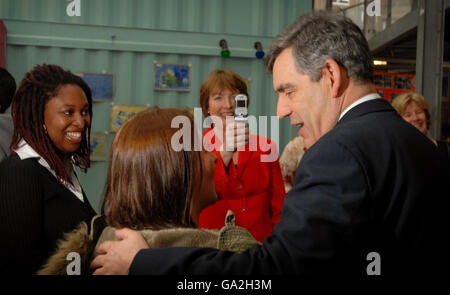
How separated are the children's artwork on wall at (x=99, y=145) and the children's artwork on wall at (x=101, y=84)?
273mm

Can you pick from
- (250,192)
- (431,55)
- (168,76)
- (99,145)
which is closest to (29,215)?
(250,192)

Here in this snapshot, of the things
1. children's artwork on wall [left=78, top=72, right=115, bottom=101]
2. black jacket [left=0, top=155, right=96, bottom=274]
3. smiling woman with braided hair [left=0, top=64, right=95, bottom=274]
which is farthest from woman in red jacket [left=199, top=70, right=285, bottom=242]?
children's artwork on wall [left=78, top=72, right=115, bottom=101]

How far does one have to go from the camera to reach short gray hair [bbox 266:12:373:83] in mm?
873

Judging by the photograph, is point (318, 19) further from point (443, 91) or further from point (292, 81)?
point (443, 91)

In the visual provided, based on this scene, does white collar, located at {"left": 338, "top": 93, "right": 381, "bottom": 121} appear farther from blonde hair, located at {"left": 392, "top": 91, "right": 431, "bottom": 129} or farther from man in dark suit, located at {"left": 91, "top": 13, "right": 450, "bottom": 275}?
blonde hair, located at {"left": 392, "top": 91, "right": 431, "bottom": 129}

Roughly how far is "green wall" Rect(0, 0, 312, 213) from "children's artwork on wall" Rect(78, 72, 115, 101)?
4 centimetres

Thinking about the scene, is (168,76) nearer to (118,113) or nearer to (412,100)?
(118,113)

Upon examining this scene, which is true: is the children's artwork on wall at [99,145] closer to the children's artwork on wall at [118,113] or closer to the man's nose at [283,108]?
the children's artwork on wall at [118,113]

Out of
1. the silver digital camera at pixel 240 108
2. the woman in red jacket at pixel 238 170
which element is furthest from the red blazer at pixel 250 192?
the silver digital camera at pixel 240 108

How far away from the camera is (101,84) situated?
2.82 m

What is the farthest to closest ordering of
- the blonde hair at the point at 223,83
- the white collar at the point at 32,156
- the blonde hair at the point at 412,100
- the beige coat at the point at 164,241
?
the blonde hair at the point at 412,100 → the blonde hair at the point at 223,83 → the white collar at the point at 32,156 → the beige coat at the point at 164,241

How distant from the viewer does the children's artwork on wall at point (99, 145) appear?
282cm

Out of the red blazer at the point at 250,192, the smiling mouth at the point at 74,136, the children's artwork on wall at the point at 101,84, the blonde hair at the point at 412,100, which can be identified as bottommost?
the red blazer at the point at 250,192

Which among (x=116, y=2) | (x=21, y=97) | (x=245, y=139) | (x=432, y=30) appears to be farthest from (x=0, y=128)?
(x=432, y=30)
